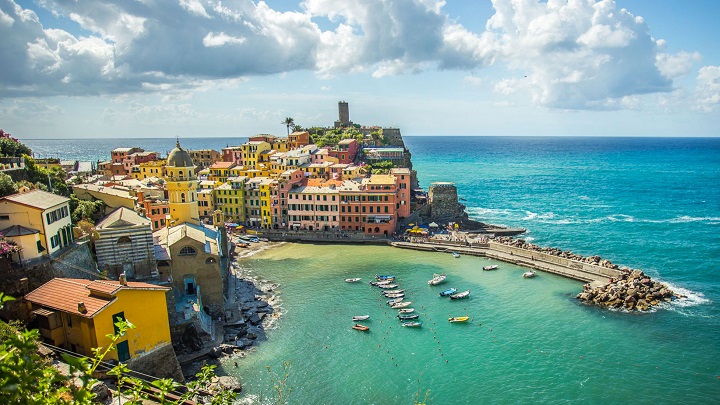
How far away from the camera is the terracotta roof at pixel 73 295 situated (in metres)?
27.7

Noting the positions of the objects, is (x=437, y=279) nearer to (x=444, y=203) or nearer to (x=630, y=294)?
(x=630, y=294)

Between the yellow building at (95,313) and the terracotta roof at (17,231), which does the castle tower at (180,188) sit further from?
the yellow building at (95,313)

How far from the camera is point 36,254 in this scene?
32.3 metres

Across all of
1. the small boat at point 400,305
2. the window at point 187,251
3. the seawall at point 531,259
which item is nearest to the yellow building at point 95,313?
the window at point 187,251

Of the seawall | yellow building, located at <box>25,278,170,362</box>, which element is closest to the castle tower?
yellow building, located at <box>25,278,170,362</box>

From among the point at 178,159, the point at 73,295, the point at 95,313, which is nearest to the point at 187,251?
the point at 178,159

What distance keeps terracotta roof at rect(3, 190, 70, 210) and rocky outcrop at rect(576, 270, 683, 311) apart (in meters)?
49.2

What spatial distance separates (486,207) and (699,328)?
66.3 meters

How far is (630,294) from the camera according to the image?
48.8 meters

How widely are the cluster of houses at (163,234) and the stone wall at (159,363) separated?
0.30 metres

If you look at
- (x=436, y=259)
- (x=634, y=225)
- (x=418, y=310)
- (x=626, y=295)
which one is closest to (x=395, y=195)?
(x=436, y=259)

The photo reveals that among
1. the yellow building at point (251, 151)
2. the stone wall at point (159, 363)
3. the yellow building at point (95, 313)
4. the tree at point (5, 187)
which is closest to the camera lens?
the yellow building at point (95, 313)

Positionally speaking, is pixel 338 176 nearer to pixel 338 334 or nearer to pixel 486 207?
pixel 486 207

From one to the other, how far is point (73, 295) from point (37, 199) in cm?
958
